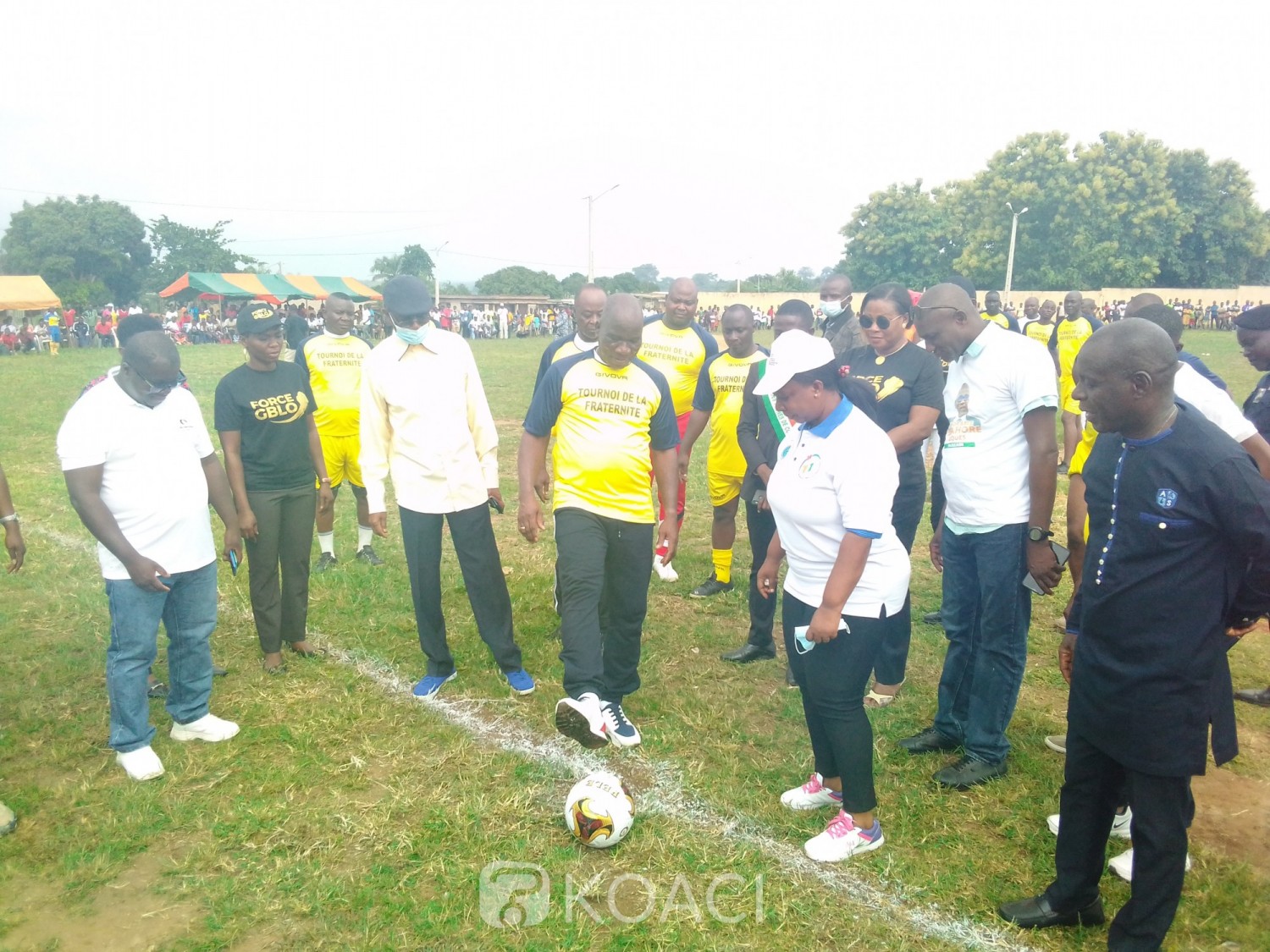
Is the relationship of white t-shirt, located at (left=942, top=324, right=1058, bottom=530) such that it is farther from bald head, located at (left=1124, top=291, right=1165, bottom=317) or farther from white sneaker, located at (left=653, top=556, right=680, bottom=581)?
white sneaker, located at (left=653, top=556, right=680, bottom=581)

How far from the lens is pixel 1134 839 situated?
9.36 feet

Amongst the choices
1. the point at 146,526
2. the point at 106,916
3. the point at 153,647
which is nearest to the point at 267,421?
the point at 146,526

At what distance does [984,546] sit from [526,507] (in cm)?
235

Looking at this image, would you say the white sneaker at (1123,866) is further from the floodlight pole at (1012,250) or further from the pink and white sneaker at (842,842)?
the floodlight pole at (1012,250)

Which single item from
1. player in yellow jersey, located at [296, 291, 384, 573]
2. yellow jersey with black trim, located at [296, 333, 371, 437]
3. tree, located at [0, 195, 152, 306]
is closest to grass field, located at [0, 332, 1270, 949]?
player in yellow jersey, located at [296, 291, 384, 573]

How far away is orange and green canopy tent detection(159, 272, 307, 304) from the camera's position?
47062 millimetres

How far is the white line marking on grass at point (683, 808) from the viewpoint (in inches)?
126

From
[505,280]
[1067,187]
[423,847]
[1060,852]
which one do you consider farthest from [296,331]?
[505,280]

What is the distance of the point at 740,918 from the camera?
10.6 feet

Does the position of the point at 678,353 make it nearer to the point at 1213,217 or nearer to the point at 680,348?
the point at 680,348

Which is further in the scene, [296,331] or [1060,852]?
[296,331]

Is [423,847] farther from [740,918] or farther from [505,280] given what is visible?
[505,280]

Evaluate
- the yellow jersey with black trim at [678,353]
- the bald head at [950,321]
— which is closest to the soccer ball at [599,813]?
the bald head at [950,321]

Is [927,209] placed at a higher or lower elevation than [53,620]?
higher
